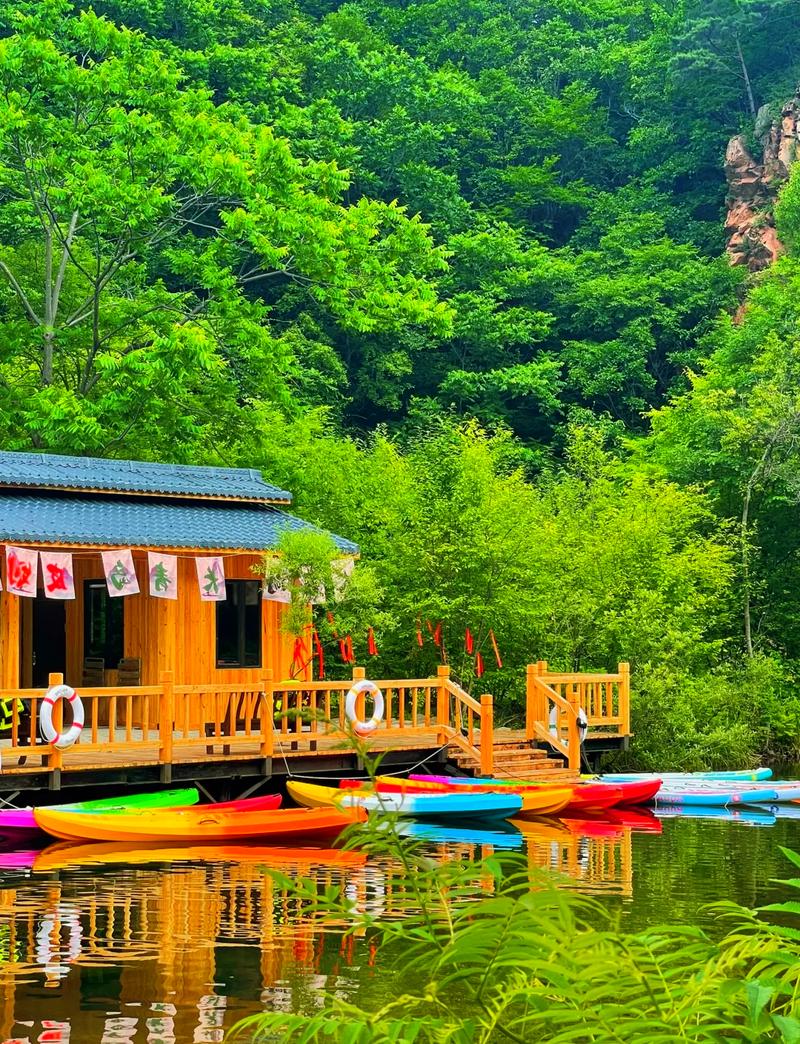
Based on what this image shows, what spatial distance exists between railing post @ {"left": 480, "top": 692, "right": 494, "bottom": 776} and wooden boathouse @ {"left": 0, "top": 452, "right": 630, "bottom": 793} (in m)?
0.02

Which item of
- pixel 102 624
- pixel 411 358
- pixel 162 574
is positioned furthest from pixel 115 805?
pixel 411 358

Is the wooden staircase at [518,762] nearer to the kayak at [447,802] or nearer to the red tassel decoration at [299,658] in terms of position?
the kayak at [447,802]

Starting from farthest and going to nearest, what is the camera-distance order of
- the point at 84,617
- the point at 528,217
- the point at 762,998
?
the point at 528,217 < the point at 84,617 < the point at 762,998

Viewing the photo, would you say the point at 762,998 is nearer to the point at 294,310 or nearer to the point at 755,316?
the point at 755,316

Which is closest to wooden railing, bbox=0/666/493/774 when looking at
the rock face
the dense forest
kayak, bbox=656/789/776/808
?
the dense forest

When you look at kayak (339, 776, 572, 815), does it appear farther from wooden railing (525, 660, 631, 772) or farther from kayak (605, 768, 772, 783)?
kayak (605, 768, 772, 783)

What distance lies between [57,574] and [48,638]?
109 inches

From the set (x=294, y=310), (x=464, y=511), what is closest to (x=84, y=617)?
(x=464, y=511)

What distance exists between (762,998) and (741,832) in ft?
52.0

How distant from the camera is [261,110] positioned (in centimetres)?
3678

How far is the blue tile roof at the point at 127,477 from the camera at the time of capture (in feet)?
64.0

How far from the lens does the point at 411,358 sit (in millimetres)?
43750

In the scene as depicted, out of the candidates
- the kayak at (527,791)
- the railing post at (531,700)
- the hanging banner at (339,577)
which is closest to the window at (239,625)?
the hanging banner at (339,577)

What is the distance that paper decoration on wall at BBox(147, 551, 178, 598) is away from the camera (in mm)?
18344
